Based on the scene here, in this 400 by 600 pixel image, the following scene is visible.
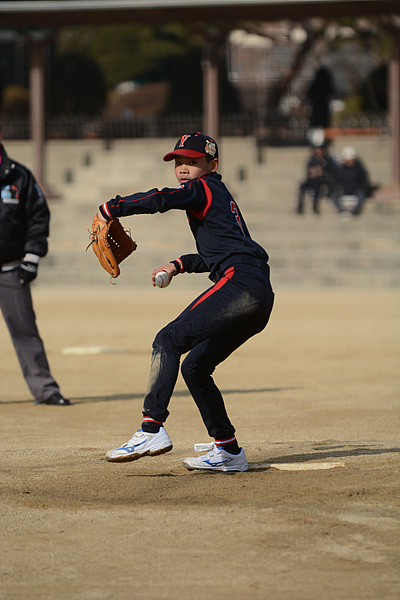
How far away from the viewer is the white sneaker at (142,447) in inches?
213

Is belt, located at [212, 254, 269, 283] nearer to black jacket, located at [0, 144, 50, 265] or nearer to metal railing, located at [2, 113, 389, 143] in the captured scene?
black jacket, located at [0, 144, 50, 265]

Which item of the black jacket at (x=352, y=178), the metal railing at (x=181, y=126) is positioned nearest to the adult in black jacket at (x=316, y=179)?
the black jacket at (x=352, y=178)

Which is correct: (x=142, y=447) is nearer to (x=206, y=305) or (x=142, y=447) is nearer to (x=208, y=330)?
(x=208, y=330)

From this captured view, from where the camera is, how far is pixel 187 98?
101 feet

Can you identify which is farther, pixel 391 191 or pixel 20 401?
pixel 391 191

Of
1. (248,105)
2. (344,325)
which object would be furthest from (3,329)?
(248,105)

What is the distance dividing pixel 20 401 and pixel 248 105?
91.8 ft

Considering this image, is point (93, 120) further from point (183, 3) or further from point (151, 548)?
point (151, 548)

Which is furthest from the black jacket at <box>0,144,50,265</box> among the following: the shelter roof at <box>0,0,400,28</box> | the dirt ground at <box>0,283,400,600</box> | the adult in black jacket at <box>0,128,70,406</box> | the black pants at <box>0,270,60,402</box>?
the shelter roof at <box>0,0,400,28</box>

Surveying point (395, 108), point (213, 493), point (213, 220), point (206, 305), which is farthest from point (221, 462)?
point (395, 108)

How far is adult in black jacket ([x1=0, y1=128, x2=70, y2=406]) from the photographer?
836 centimetres

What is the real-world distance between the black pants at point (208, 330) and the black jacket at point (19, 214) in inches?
123

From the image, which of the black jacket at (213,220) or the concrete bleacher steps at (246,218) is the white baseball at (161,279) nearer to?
the black jacket at (213,220)

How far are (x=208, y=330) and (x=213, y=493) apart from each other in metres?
0.83
